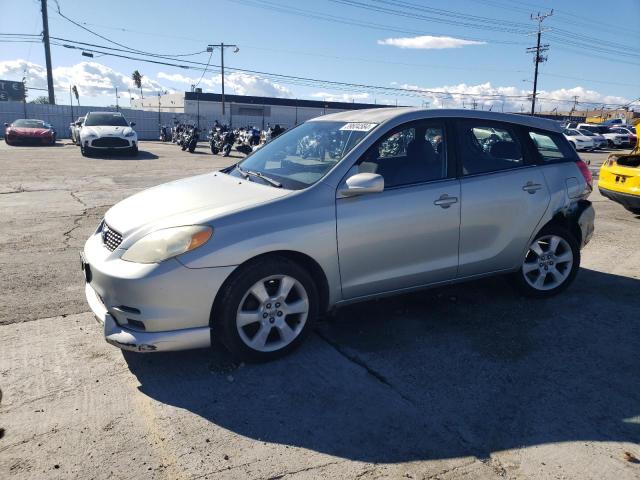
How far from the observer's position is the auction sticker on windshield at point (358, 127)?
3.94m

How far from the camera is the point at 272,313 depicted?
3428 millimetres

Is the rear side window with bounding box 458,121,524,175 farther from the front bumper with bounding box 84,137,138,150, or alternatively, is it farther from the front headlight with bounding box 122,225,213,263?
the front bumper with bounding box 84,137,138,150

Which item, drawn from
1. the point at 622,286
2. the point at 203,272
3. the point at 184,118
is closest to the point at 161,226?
the point at 203,272

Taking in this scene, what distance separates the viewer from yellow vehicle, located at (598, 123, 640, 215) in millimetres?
8305

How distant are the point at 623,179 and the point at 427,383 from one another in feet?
23.5

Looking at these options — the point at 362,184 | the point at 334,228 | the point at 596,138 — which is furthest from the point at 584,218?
the point at 596,138

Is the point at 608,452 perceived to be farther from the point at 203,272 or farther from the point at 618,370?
the point at 203,272

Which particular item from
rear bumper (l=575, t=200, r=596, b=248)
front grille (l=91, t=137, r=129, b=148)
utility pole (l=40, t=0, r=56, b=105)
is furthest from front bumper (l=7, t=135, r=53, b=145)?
rear bumper (l=575, t=200, r=596, b=248)

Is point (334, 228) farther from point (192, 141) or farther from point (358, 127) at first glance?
point (192, 141)

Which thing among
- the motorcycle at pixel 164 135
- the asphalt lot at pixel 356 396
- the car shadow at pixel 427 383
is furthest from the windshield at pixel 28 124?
the car shadow at pixel 427 383

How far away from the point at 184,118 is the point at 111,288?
38.1 meters

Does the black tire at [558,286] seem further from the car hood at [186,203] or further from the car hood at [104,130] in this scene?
the car hood at [104,130]

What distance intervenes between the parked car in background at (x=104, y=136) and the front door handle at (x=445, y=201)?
55.2 feet

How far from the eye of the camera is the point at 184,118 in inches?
1529
